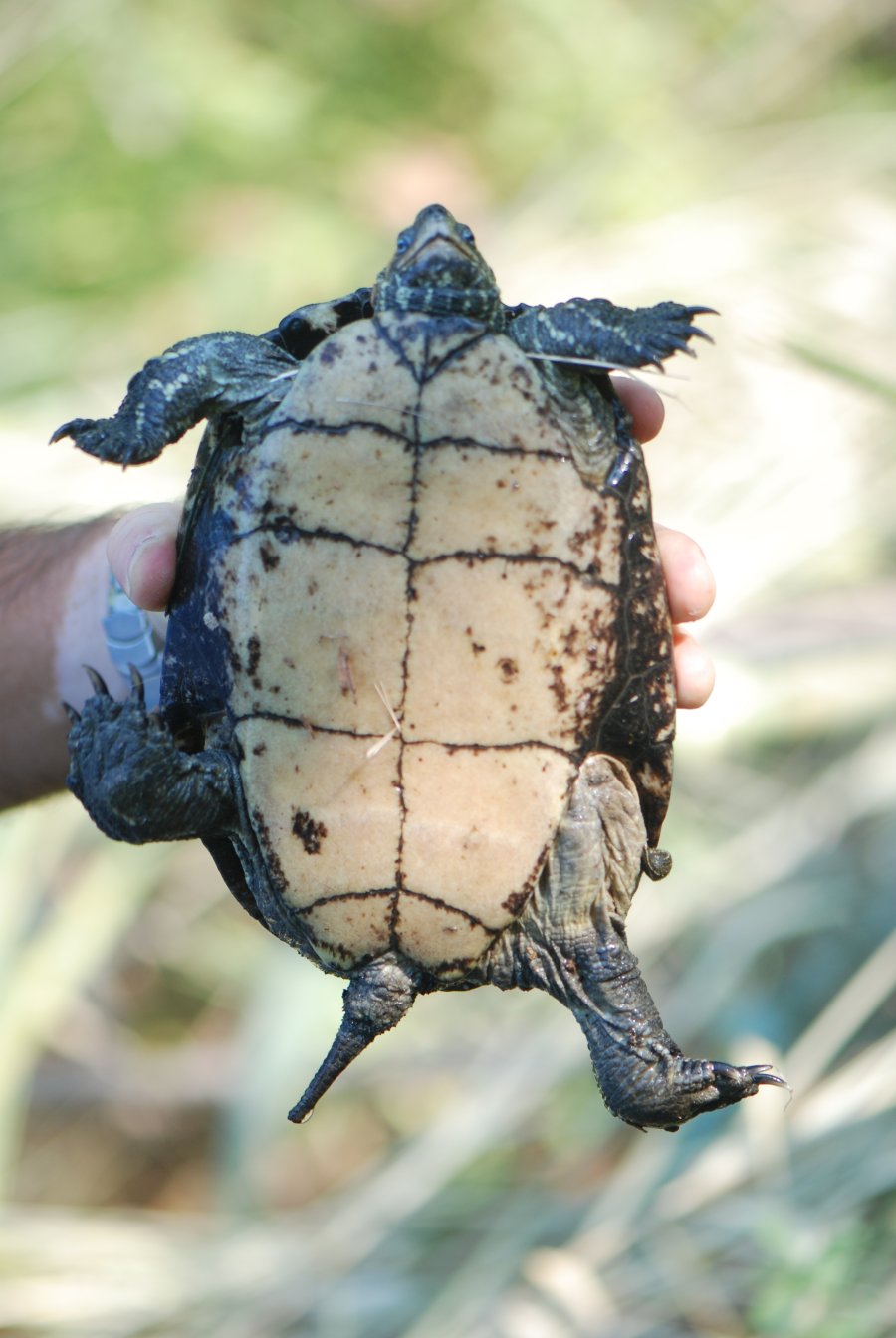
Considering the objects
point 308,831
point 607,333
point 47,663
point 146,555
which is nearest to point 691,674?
point 607,333

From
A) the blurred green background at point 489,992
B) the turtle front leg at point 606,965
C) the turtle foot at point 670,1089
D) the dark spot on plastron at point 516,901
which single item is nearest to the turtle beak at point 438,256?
the blurred green background at point 489,992

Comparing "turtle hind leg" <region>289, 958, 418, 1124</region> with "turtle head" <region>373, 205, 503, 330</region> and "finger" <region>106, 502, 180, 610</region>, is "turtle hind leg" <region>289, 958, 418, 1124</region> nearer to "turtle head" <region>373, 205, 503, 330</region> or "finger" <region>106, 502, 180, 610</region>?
"finger" <region>106, 502, 180, 610</region>

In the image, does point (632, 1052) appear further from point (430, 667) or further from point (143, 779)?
point (143, 779)

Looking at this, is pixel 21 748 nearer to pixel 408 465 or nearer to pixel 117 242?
pixel 408 465

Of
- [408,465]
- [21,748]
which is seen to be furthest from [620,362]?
[21,748]

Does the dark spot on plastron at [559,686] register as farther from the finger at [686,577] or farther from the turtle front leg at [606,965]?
the finger at [686,577]

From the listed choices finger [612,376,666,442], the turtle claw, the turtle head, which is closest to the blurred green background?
finger [612,376,666,442]
